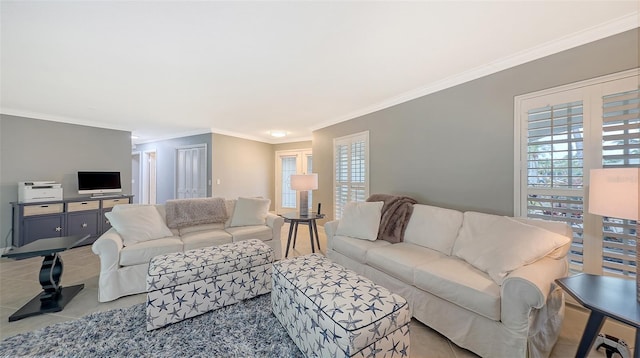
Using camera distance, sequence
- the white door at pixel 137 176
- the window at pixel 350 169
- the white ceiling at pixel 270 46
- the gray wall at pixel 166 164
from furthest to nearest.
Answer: the white door at pixel 137 176, the gray wall at pixel 166 164, the window at pixel 350 169, the white ceiling at pixel 270 46

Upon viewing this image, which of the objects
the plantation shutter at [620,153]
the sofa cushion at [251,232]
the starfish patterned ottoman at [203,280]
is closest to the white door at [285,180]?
the sofa cushion at [251,232]

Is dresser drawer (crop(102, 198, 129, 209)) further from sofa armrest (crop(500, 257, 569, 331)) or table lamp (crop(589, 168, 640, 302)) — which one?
table lamp (crop(589, 168, 640, 302))

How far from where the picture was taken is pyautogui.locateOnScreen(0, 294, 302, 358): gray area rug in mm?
1574

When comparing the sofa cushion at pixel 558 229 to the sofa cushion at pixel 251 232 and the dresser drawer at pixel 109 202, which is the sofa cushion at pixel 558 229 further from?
the dresser drawer at pixel 109 202

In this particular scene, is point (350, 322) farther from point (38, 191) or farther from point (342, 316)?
point (38, 191)

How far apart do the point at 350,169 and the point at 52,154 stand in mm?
5341

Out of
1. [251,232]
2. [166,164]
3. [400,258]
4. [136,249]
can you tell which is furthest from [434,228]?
[166,164]

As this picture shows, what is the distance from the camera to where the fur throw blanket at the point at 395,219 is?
2613 mm

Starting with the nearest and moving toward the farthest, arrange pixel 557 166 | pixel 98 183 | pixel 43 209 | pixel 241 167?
pixel 557 166 → pixel 43 209 → pixel 98 183 → pixel 241 167

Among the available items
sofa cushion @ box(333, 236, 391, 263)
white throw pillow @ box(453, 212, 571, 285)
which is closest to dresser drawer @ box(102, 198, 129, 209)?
sofa cushion @ box(333, 236, 391, 263)

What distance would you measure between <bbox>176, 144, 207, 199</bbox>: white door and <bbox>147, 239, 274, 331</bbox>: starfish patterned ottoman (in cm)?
391

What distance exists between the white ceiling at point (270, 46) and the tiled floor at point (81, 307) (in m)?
2.29

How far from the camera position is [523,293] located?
1.37m

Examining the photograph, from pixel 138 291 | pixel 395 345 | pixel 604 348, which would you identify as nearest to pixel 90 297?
pixel 138 291
